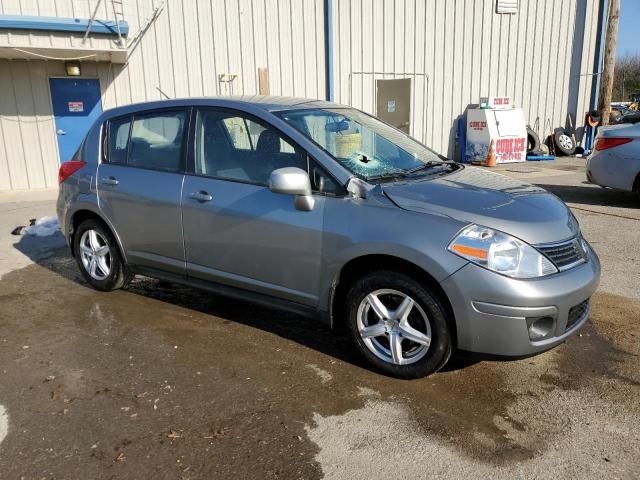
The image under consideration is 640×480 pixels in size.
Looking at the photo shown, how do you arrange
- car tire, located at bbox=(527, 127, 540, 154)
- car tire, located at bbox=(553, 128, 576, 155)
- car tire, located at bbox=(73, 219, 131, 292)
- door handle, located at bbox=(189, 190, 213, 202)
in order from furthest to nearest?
car tire, located at bbox=(553, 128, 576, 155)
car tire, located at bbox=(527, 127, 540, 154)
car tire, located at bbox=(73, 219, 131, 292)
door handle, located at bbox=(189, 190, 213, 202)

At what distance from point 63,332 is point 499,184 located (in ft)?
11.0

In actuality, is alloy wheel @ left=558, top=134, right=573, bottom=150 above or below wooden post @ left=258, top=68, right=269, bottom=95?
below

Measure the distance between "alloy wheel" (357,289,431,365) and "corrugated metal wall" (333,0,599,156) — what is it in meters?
10.2

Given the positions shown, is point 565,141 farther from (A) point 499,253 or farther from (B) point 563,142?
(A) point 499,253

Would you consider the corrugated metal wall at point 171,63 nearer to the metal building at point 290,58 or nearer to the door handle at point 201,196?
the metal building at point 290,58

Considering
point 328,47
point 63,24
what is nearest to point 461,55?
point 328,47

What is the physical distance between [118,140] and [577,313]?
377 cm

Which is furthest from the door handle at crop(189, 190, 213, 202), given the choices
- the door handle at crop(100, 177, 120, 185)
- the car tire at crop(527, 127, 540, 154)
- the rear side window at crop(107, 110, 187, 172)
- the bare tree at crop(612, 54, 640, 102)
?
the bare tree at crop(612, 54, 640, 102)

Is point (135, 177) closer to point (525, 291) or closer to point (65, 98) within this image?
point (525, 291)

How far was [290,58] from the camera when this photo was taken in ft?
40.1

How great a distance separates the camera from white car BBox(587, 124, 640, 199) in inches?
319

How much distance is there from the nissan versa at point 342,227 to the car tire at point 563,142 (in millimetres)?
13475

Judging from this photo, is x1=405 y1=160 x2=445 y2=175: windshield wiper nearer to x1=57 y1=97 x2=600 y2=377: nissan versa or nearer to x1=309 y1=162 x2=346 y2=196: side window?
x1=57 y1=97 x2=600 y2=377: nissan versa

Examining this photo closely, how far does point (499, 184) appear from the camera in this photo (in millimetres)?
3775
